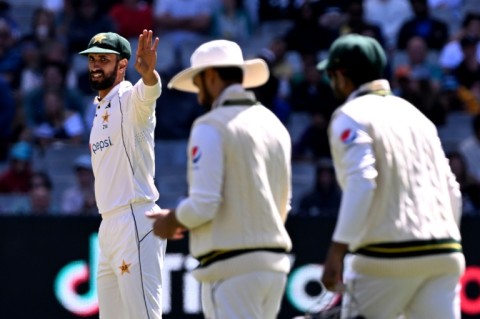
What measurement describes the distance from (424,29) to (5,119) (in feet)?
16.2

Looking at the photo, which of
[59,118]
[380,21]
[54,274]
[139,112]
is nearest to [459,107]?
[380,21]

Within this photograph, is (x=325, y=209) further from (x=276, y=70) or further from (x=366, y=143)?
(x=366, y=143)

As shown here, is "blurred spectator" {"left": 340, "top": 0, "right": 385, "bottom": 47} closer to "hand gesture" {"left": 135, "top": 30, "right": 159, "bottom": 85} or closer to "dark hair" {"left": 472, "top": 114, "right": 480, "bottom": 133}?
"dark hair" {"left": 472, "top": 114, "right": 480, "bottom": 133}

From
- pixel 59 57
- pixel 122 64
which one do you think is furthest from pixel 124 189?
pixel 59 57

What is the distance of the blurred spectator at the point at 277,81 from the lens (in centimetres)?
1495

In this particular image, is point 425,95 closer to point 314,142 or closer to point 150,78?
point 314,142

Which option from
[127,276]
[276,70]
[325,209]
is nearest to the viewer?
[127,276]

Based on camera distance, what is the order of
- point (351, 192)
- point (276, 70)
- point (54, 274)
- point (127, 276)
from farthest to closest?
point (276, 70), point (54, 274), point (127, 276), point (351, 192)

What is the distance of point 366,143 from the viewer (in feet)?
21.3

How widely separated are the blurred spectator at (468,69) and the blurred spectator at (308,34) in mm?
1500

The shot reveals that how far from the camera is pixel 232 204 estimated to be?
6.74 meters

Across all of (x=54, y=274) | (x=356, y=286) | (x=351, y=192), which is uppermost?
(x=351, y=192)

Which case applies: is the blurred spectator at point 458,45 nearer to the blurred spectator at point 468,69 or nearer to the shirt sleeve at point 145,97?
the blurred spectator at point 468,69

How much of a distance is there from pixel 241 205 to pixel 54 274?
537cm
